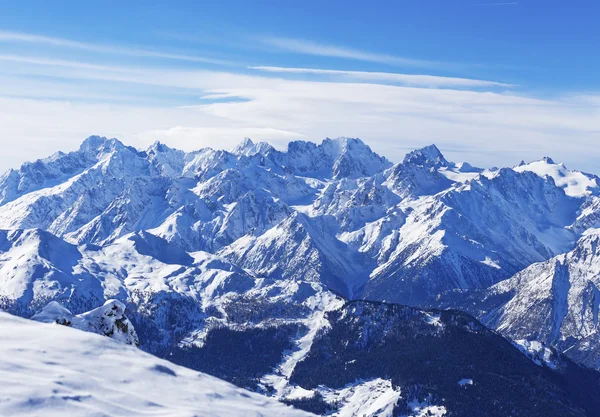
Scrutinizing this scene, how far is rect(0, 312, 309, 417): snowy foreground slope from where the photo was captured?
65.1 meters

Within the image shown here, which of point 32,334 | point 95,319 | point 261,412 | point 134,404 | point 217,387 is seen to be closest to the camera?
point 134,404

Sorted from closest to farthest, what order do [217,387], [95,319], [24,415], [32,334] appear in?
1. [24,415]
2. [217,387]
3. [32,334]
4. [95,319]

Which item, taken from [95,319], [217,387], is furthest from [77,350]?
[95,319]

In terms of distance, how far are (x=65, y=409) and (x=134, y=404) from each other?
653cm

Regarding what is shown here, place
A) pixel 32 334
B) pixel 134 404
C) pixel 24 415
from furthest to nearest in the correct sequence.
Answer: pixel 32 334 → pixel 134 404 → pixel 24 415

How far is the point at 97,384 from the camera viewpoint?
71.6 metres

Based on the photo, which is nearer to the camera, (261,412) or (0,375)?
(0,375)

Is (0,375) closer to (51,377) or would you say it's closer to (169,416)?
(51,377)

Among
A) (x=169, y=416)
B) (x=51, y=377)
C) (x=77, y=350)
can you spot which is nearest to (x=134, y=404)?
(x=169, y=416)

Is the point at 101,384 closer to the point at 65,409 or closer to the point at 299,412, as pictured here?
the point at 65,409

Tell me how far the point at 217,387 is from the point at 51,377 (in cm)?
1780

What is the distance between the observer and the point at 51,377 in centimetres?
7119

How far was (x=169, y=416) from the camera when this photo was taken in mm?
65062

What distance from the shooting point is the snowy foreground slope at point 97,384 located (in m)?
65.1
